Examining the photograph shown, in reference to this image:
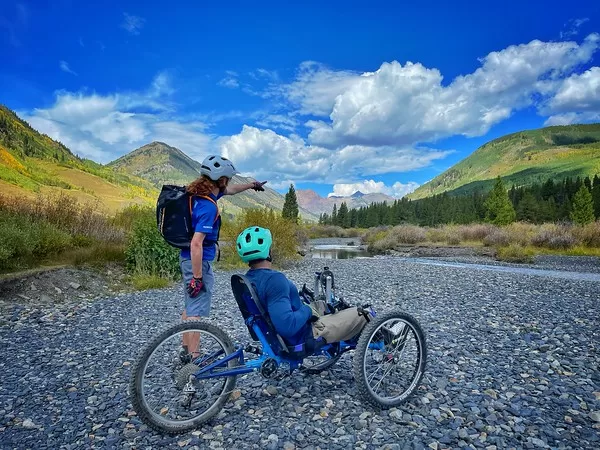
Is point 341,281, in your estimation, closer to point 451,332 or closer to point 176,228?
point 451,332

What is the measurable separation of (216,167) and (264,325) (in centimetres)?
A: 196

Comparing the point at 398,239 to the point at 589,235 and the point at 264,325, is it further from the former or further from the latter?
the point at 264,325

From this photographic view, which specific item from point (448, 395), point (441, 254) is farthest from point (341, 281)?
point (441, 254)

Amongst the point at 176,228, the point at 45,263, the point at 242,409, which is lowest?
the point at 242,409

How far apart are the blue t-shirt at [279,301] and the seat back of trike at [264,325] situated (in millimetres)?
92

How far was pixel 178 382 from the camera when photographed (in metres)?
4.21

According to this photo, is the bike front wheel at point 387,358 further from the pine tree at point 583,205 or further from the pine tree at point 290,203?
the pine tree at point 290,203

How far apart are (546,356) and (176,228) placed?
20.7 feet

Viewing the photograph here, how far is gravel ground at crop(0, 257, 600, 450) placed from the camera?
4.04 m

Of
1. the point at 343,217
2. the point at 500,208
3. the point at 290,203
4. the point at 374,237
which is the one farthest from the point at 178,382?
the point at 343,217

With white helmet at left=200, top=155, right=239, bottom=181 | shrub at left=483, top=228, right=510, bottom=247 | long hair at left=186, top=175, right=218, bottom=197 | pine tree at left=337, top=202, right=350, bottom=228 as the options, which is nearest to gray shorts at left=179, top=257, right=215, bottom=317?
long hair at left=186, top=175, right=218, bottom=197

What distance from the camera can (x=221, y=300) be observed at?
38.9ft

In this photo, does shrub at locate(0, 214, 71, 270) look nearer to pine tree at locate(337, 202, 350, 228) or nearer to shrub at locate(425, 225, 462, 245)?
shrub at locate(425, 225, 462, 245)

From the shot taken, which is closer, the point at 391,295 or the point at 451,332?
the point at 451,332
